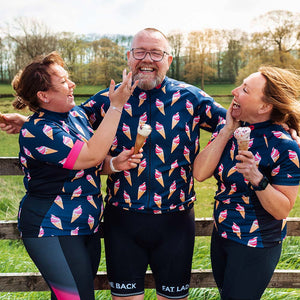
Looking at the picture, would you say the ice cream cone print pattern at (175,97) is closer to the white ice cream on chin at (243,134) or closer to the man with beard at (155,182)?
the man with beard at (155,182)

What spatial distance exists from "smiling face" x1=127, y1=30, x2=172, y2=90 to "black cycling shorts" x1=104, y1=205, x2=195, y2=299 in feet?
2.98

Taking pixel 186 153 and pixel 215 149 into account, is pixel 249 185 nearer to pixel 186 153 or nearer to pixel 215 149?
pixel 215 149

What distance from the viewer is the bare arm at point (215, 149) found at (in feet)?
7.00

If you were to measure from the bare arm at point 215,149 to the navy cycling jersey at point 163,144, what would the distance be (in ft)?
0.62

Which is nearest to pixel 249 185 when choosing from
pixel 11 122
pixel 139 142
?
pixel 139 142

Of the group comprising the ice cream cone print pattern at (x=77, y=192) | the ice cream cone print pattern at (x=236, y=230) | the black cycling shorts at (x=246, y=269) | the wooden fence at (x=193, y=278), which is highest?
the ice cream cone print pattern at (x=77, y=192)

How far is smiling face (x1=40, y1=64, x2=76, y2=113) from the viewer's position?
6.70 ft

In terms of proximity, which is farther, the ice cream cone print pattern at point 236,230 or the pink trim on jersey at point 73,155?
the ice cream cone print pattern at point 236,230

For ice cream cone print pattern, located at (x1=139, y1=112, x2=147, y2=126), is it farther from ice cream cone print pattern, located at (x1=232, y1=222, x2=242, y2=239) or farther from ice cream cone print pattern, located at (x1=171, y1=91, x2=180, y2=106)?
ice cream cone print pattern, located at (x1=232, y1=222, x2=242, y2=239)

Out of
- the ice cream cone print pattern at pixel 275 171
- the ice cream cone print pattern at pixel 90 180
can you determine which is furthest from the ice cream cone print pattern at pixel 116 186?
the ice cream cone print pattern at pixel 275 171

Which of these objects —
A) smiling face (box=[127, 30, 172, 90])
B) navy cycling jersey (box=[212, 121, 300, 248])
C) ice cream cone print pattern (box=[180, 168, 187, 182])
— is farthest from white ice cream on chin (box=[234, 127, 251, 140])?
smiling face (box=[127, 30, 172, 90])

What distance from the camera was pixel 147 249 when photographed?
2436 millimetres

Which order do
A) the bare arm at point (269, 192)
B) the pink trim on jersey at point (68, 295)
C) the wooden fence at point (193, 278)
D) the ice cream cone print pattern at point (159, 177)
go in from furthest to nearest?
the wooden fence at point (193, 278)
the ice cream cone print pattern at point (159, 177)
the pink trim on jersey at point (68, 295)
the bare arm at point (269, 192)

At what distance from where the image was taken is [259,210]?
2039 mm
